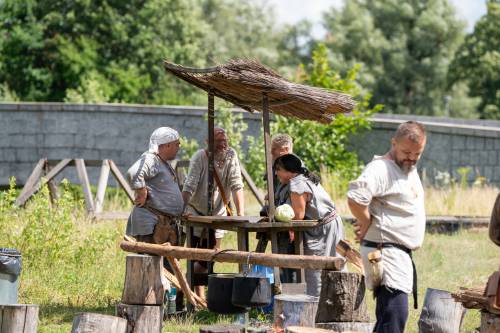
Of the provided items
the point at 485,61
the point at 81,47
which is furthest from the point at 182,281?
the point at 485,61

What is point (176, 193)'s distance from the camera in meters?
10.3

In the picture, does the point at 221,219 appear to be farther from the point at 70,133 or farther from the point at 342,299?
the point at 70,133

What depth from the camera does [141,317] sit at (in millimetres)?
8289

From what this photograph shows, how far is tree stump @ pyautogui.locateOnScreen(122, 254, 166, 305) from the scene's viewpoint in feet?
27.4

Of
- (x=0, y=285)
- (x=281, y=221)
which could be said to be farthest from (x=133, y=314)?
(x=281, y=221)

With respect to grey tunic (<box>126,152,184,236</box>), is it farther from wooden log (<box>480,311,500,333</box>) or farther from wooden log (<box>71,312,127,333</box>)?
wooden log (<box>480,311,500,333</box>)

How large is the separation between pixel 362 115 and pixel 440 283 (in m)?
8.37

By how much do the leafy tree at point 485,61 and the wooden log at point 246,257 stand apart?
119 ft

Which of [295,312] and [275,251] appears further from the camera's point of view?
[275,251]

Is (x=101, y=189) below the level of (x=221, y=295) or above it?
above

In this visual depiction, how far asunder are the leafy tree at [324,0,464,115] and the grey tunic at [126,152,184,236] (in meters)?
39.3

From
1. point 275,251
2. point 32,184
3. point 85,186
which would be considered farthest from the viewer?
point 85,186

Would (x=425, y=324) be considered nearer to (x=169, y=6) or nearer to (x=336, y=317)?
(x=336, y=317)

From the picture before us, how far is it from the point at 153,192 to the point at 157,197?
0.06m
